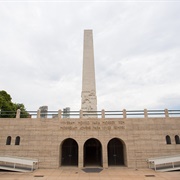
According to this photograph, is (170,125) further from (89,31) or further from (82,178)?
(89,31)

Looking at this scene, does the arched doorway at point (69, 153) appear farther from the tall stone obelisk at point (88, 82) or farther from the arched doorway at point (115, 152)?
the tall stone obelisk at point (88, 82)

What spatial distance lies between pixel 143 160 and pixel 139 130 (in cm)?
295

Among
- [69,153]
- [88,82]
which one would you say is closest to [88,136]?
[69,153]

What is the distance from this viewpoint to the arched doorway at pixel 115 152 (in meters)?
17.0

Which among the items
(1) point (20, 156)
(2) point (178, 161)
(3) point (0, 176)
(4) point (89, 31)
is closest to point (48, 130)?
(1) point (20, 156)

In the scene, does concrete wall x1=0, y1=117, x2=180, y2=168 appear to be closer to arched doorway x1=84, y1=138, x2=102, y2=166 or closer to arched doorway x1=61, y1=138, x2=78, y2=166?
arched doorway x1=61, y1=138, x2=78, y2=166

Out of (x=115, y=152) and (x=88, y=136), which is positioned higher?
(x=88, y=136)

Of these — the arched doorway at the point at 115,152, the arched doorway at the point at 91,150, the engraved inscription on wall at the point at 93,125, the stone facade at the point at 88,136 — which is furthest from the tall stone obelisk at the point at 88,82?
the arched doorway at the point at 115,152

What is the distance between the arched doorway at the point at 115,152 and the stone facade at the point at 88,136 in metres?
0.55

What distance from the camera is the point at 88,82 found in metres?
22.1

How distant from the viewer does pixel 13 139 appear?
16.5m

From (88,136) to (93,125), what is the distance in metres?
1.26

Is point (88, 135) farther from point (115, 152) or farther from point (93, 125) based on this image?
point (115, 152)

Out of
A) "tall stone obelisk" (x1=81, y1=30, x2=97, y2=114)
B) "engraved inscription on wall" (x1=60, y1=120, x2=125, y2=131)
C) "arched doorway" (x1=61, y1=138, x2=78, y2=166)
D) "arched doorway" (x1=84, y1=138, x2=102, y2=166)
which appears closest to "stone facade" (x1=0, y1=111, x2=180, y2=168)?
"engraved inscription on wall" (x1=60, y1=120, x2=125, y2=131)
